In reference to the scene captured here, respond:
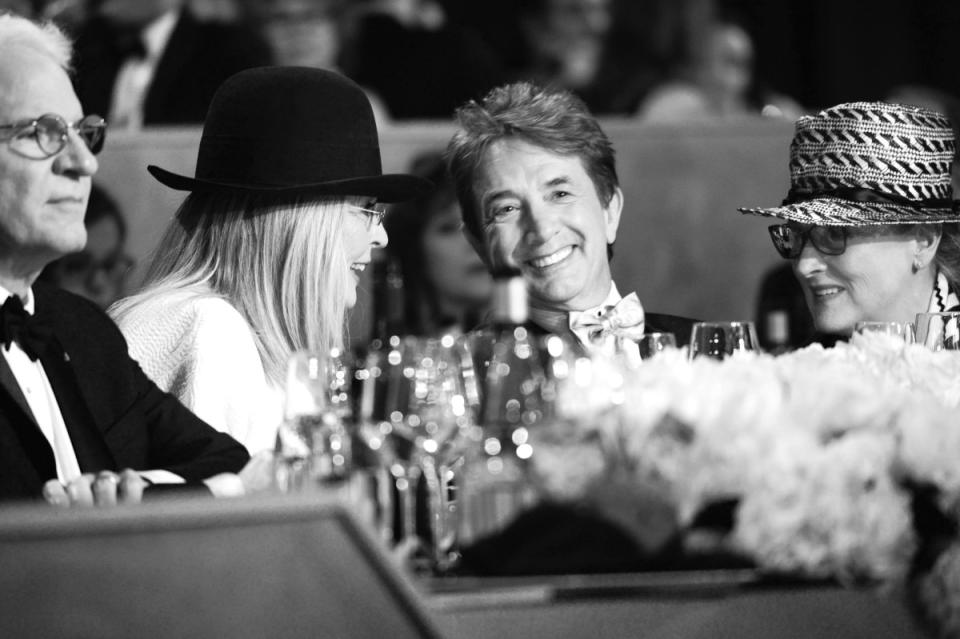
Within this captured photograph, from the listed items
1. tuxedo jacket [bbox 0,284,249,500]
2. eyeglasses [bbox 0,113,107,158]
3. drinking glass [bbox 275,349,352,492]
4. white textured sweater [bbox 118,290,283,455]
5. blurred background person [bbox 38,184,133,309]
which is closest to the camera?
drinking glass [bbox 275,349,352,492]

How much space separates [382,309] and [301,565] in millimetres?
3617

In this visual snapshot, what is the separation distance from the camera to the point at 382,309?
5172 mm

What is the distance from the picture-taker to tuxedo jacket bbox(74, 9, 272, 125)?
5.57 meters

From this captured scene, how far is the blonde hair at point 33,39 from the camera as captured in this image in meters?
2.48

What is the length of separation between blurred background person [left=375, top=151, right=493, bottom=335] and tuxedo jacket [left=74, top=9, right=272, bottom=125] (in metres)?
0.85

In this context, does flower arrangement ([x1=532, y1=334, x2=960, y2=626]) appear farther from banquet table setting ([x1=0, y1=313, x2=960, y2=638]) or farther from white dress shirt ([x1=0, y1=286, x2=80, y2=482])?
white dress shirt ([x1=0, y1=286, x2=80, y2=482])

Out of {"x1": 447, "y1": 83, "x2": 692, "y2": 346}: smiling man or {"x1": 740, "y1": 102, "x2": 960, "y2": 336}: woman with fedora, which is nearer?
{"x1": 740, "y1": 102, "x2": 960, "y2": 336}: woman with fedora

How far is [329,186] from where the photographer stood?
10.6ft

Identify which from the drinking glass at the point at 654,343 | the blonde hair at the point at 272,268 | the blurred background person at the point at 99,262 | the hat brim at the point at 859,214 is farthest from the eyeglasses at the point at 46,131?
the blurred background person at the point at 99,262

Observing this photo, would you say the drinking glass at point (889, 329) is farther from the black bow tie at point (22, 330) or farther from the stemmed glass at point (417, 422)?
the black bow tie at point (22, 330)

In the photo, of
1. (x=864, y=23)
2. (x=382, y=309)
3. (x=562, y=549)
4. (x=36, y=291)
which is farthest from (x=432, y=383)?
(x=864, y=23)

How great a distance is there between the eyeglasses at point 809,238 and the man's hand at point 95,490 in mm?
1875

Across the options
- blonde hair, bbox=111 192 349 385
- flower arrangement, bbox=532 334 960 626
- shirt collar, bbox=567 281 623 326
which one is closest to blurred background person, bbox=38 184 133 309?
blonde hair, bbox=111 192 349 385

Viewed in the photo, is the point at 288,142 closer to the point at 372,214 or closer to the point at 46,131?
the point at 372,214
